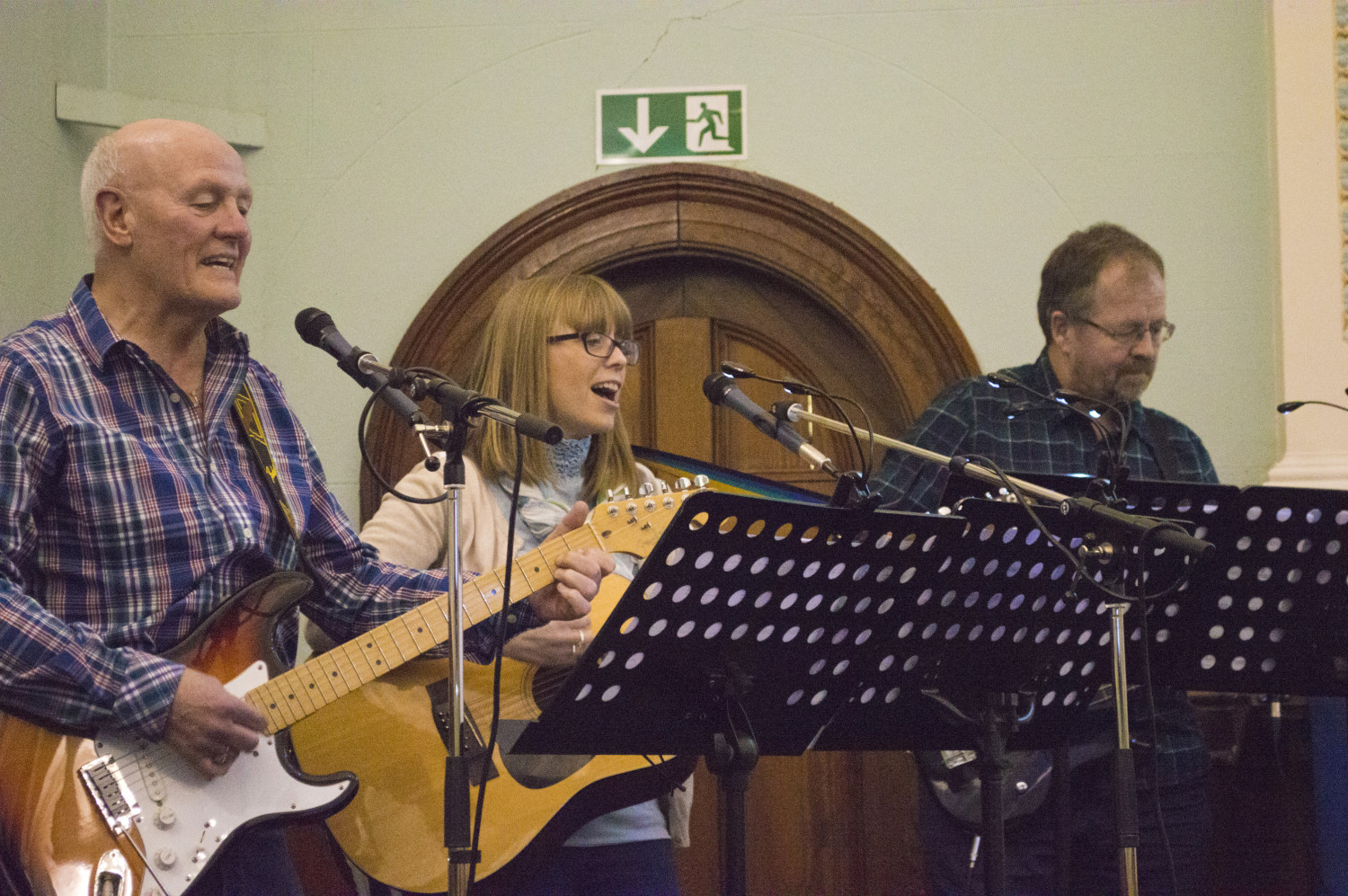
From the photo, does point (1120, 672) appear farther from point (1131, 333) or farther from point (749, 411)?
point (1131, 333)

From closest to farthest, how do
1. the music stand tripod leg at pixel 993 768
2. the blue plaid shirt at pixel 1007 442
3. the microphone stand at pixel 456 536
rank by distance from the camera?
the microphone stand at pixel 456 536, the music stand tripod leg at pixel 993 768, the blue plaid shirt at pixel 1007 442

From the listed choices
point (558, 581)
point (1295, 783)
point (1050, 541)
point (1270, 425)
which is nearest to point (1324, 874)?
point (1295, 783)

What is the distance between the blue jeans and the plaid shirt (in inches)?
45.7

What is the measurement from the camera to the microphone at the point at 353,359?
78.7 inches

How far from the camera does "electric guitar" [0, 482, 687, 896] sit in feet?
6.57

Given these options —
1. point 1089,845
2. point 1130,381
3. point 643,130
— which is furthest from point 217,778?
point 643,130

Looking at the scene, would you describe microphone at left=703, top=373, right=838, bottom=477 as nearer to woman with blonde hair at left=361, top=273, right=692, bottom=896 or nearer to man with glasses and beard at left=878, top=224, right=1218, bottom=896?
woman with blonde hair at left=361, top=273, right=692, bottom=896

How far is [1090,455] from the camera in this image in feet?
9.89

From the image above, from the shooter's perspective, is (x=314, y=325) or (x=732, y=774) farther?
(x=314, y=325)

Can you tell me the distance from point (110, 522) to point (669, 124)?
106 inches

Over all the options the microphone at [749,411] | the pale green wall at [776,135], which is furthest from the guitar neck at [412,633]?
the pale green wall at [776,135]

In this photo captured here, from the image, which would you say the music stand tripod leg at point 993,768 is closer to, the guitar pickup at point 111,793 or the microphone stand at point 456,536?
the microphone stand at point 456,536

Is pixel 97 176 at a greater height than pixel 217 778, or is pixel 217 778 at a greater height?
pixel 97 176

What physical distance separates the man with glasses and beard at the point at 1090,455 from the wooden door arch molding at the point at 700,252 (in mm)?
1038
